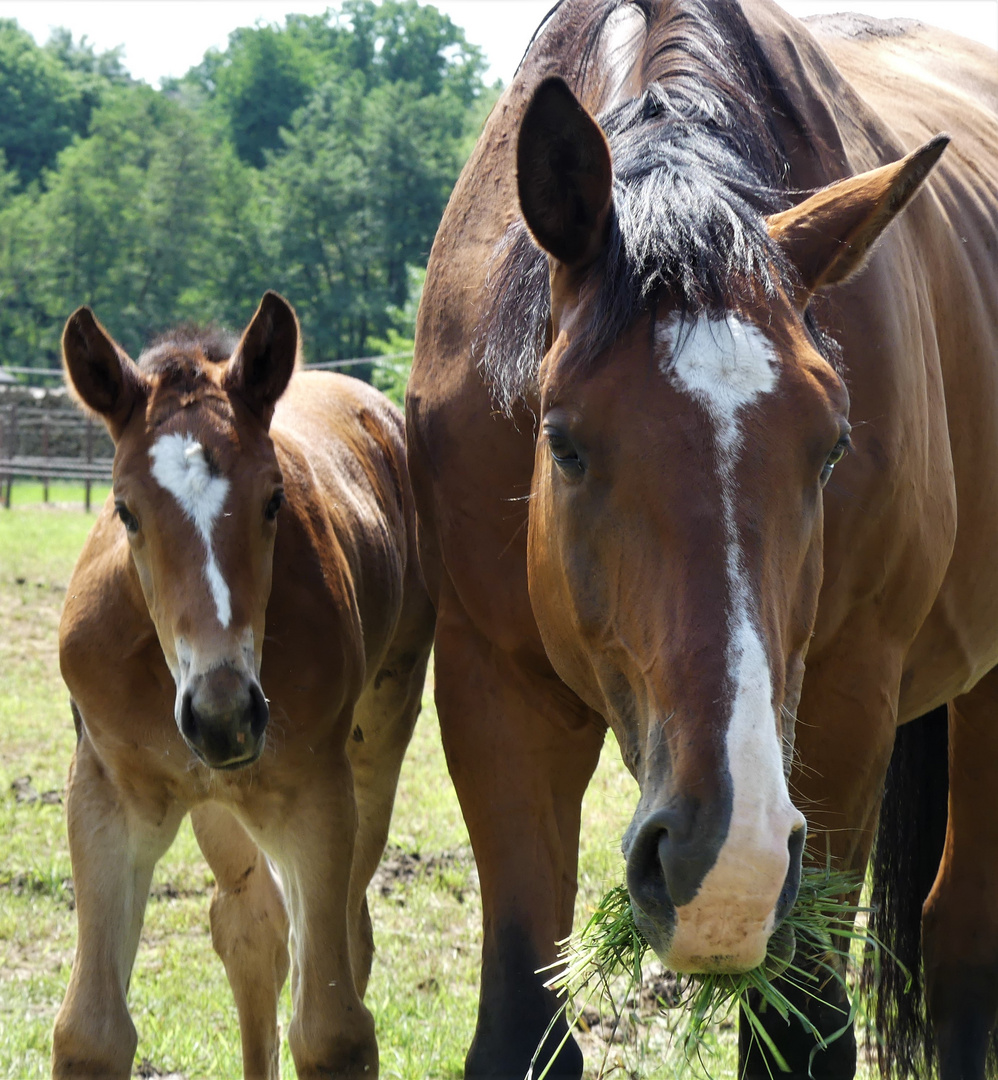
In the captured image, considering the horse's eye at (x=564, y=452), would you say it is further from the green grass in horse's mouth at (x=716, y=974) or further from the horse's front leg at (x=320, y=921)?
the horse's front leg at (x=320, y=921)

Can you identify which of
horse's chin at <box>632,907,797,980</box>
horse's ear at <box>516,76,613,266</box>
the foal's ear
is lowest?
the foal's ear

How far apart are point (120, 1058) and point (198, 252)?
43785mm

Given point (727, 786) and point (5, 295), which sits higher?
point (727, 786)

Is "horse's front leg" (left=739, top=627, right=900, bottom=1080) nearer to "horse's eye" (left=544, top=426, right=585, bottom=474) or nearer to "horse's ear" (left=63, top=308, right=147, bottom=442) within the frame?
"horse's eye" (left=544, top=426, right=585, bottom=474)

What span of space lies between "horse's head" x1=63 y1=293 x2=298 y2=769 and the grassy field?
1.06 metres

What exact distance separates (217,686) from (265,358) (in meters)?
1.07

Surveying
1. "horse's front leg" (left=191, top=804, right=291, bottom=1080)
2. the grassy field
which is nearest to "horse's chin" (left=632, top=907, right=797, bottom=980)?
the grassy field

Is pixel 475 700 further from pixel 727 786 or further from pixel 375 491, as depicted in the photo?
pixel 375 491

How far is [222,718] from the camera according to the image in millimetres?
2725

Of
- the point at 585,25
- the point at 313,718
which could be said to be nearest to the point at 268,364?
the point at 313,718

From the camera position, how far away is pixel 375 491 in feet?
15.3

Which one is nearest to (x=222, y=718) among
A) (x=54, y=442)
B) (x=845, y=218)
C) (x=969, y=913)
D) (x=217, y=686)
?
(x=217, y=686)

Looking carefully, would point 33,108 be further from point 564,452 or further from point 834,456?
point 834,456

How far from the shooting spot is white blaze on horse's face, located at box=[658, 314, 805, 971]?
1.52 metres
